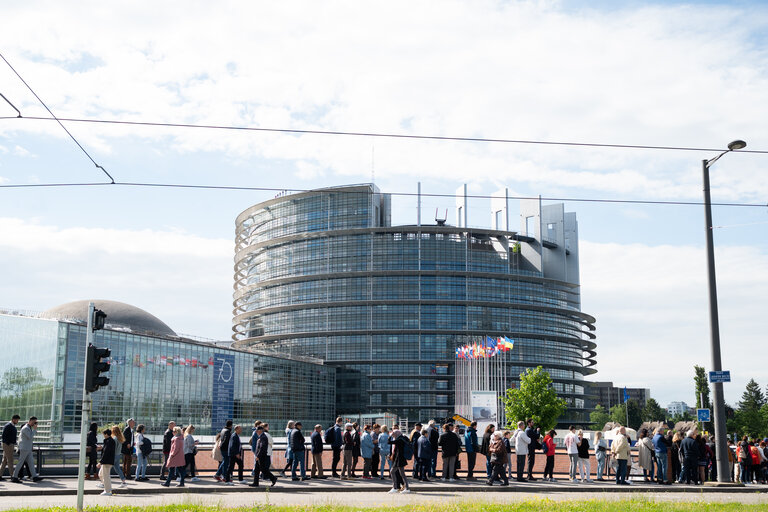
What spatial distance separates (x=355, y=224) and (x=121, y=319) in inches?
1545

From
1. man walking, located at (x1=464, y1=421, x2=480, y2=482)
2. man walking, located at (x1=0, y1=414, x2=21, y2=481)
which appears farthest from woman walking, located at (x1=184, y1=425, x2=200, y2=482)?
man walking, located at (x1=464, y1=421, x2=480, y2=482)

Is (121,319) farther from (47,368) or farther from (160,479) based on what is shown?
(160,479)

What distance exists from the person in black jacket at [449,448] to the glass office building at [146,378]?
56634 mm

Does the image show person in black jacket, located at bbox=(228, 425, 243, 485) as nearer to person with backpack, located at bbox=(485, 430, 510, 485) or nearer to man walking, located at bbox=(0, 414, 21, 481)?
man walking, located at bbox=(0, 414, 21, 481)

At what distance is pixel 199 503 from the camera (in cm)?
1753

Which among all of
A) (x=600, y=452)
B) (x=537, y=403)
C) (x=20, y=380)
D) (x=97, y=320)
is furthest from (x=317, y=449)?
(x=537, y=403)

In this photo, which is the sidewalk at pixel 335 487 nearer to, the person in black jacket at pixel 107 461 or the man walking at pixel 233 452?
the man walking at pixel 233 452

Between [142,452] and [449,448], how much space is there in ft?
31.6

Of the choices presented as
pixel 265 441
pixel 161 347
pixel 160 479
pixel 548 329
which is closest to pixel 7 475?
pixel 160 479

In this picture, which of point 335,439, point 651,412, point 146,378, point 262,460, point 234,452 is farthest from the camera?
point 651,412

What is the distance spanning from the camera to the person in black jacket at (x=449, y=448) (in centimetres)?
2538

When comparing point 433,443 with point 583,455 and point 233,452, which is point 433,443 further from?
point 233,452

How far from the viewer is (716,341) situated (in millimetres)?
25062

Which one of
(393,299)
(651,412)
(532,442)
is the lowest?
(651,412)
